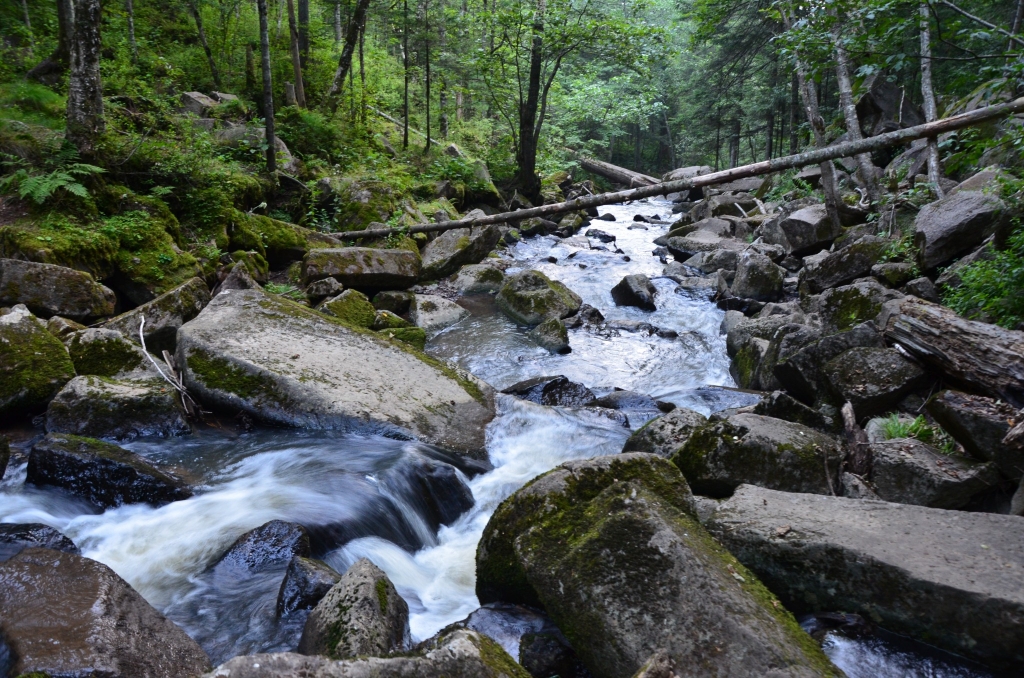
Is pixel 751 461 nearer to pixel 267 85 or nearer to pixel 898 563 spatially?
pixel 898 563

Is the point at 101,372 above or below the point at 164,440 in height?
above

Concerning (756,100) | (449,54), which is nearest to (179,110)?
(449,54)

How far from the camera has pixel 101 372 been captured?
238 inches

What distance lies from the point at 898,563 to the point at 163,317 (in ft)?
25.3

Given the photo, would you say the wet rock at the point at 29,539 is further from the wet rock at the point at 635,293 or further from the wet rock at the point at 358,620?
the wet rock at the point at 635,293

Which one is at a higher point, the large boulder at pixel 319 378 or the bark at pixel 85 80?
the bark at pixel 85 80

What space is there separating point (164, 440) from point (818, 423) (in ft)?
20.4

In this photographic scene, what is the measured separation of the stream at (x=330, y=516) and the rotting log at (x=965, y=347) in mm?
2299

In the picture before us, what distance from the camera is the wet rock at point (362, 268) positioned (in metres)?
10.0

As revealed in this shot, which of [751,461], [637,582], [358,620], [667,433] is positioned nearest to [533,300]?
[667,433]

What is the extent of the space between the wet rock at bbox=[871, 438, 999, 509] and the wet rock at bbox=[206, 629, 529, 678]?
339cm

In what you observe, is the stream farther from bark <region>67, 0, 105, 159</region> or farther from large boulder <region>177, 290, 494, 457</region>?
bark <region>67, 0, 105, 159</region>

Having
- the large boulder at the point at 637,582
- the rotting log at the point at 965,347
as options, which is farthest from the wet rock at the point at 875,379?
the large boulder at the point at 637,582

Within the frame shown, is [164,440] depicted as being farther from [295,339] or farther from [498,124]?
[498,124]
